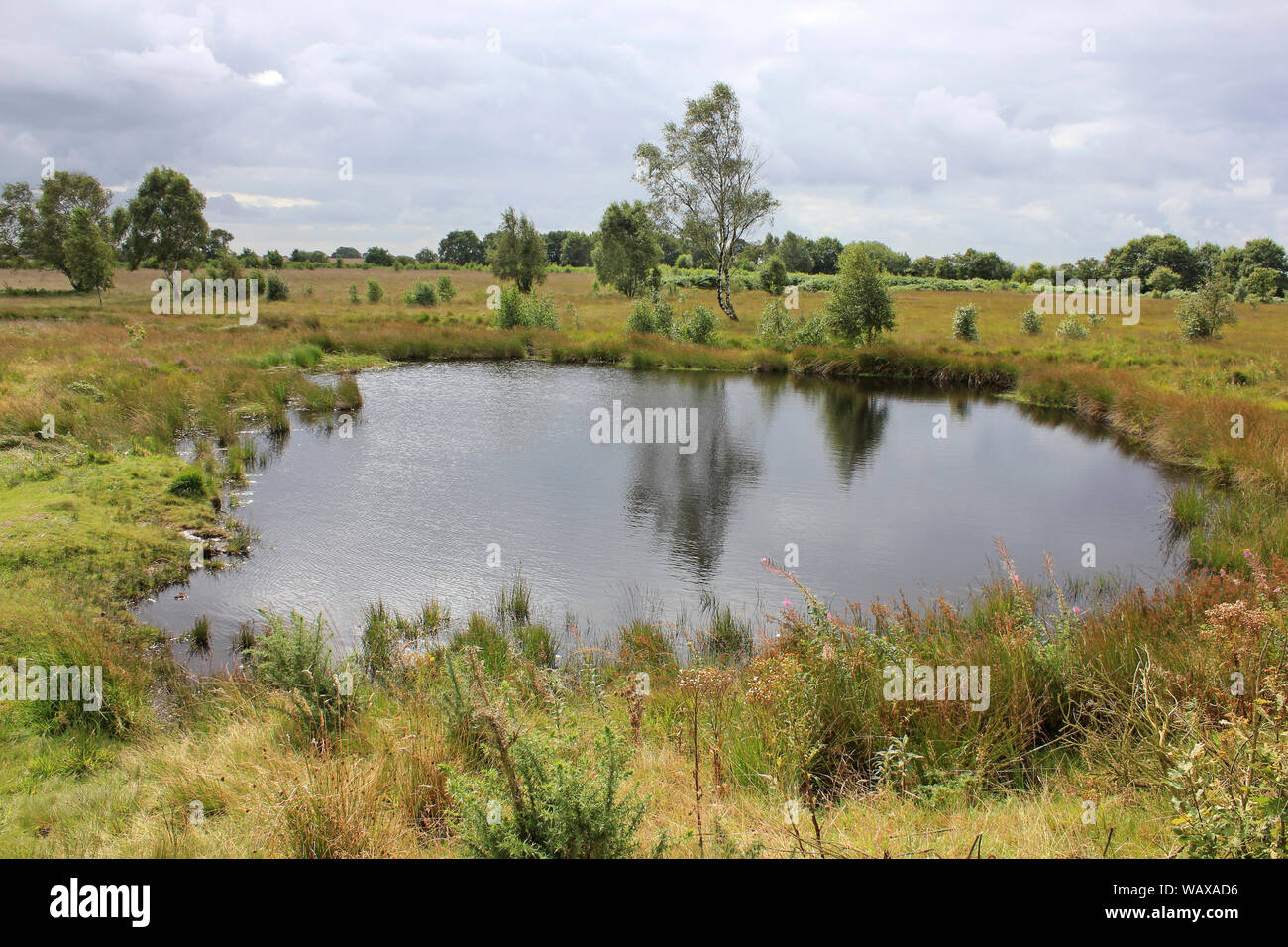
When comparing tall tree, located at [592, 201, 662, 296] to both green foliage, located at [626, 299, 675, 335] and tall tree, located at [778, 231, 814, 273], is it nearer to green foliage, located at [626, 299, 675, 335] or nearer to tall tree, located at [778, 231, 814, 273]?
green foliage, located at [626, 299, 675, 335]

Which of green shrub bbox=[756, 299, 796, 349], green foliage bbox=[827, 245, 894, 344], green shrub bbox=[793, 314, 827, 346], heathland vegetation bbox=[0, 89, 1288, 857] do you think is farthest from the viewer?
green shrub bbox=[756, 299, 796, 349]

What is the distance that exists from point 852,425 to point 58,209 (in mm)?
64175

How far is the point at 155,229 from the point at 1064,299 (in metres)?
69.1

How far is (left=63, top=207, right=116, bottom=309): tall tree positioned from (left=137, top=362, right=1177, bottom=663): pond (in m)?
34.5

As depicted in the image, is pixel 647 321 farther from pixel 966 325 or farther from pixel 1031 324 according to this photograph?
pixel 1031 324

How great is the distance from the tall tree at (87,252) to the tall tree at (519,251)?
2330 cm

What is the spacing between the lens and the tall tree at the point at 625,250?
51938mm

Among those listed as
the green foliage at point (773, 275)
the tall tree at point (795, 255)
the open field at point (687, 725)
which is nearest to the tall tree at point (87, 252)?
the open field at point (687, 725)

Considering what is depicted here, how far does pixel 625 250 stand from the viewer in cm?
5188

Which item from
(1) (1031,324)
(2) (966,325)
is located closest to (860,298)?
(2) (966,325)

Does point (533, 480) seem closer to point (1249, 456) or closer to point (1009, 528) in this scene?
point (1009, 528)

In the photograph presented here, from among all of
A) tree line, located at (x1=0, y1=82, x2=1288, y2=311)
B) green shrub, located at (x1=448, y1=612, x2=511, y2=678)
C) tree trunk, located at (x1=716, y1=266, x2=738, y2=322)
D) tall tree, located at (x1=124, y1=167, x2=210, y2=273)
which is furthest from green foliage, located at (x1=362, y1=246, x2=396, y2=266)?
green shrub, located at (x1=448, y1=612, x2=511, y2=678)

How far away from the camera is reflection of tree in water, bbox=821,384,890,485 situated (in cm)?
1523

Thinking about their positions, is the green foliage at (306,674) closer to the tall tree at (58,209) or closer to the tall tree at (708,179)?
the tall tree at (708,179)
